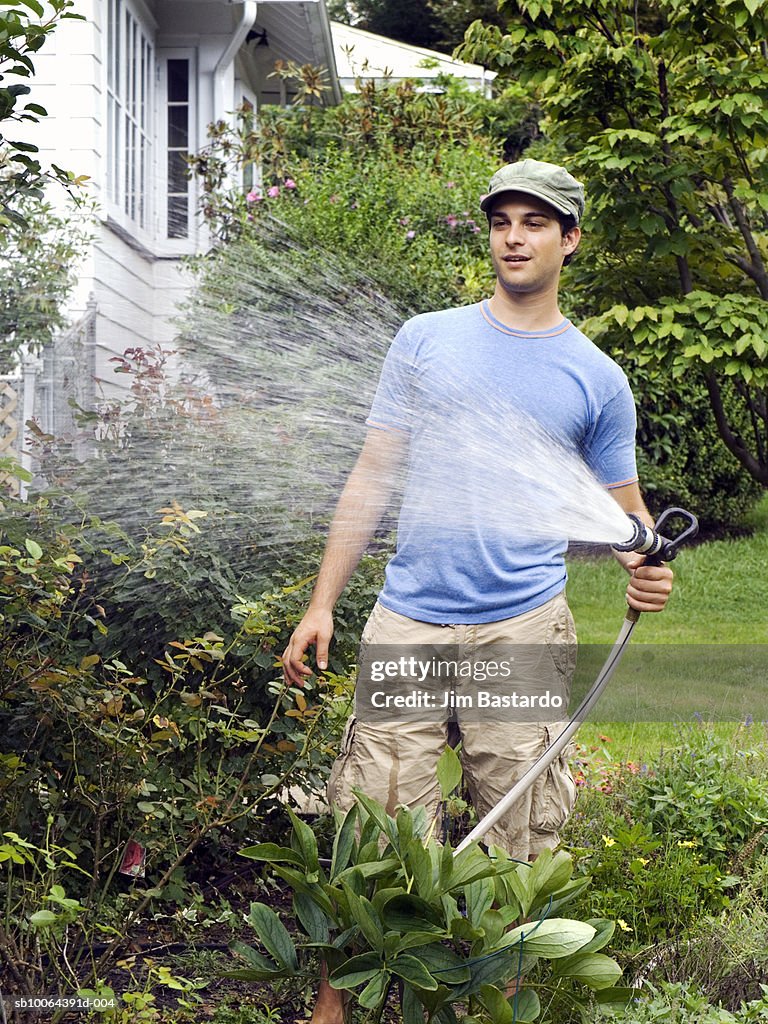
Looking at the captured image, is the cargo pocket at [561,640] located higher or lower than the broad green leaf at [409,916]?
higher

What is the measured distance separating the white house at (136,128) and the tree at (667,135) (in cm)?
266

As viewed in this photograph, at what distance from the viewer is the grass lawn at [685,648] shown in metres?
5.42

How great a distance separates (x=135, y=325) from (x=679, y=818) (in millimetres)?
6390

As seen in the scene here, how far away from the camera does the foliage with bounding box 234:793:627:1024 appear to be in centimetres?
213

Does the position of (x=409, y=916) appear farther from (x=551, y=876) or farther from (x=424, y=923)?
(x=551, y=876)

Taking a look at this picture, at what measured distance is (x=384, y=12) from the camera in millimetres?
25797

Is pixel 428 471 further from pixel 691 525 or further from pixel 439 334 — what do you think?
pixel 691 525

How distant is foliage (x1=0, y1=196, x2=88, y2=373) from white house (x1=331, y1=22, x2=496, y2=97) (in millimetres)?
9013

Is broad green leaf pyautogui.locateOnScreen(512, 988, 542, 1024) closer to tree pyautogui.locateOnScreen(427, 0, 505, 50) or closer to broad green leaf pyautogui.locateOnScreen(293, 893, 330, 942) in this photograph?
broad green leaf pyautogui.locateOnScreen(293, 893, 330, 942)

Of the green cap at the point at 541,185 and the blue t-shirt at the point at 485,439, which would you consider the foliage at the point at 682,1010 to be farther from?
the green cap at the point at 541,185

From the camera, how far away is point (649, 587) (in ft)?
7.97

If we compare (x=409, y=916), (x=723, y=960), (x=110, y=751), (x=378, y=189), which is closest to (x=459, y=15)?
(x=378, y=189)

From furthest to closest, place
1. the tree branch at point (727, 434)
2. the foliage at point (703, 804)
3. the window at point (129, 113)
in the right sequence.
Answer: the window at point (129, 113)
the tree branch at point (727, 434)
the foliage at point (703, 804)

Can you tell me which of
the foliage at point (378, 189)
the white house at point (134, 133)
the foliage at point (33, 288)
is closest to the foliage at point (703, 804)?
the white house at point (134, 133)
